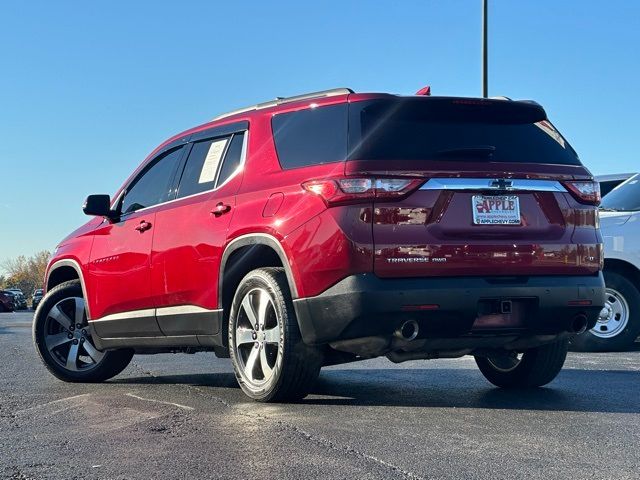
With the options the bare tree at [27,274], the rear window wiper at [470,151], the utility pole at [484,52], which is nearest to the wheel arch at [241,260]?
the rear window wiper at [470,151]

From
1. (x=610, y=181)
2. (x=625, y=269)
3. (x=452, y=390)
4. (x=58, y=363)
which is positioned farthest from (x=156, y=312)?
(x=610, y=181)

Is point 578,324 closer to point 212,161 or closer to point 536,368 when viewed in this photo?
point 536,368

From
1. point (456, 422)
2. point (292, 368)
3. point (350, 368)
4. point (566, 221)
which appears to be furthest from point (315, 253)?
point (350, 368)

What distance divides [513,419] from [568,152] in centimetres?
185

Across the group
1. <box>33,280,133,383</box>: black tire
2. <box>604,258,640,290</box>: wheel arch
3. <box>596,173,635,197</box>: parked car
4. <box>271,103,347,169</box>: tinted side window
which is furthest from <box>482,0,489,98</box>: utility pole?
<box>271,103,347,169</box>: tinted side window

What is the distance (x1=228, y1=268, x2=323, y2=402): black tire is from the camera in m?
5.30

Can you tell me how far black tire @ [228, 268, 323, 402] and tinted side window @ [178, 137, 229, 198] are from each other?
1001 millimetres

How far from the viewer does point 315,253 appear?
5090 mm

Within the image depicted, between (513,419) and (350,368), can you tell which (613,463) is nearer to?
(513,419)

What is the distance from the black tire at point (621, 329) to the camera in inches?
360

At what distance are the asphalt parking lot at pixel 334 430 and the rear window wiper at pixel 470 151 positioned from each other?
5.01 ft

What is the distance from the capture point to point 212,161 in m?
6.39

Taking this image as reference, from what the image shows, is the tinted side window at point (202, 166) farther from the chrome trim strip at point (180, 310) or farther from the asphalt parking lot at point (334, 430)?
the asphalt parking lot at point (334, 430)

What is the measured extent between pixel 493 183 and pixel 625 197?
4932 mm
